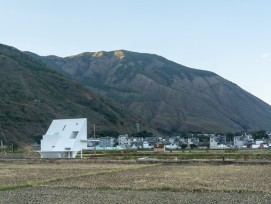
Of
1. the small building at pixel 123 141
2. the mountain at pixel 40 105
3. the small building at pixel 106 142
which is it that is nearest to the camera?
the mountain at pixel 40 105

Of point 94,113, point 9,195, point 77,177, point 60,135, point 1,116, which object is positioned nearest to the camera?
point 9,195

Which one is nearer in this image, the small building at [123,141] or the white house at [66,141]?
the white house at [66,141]

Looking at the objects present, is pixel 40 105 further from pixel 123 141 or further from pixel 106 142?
pixel 123 141

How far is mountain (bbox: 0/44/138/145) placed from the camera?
8969 centimetres

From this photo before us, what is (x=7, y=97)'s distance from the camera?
10156 cm

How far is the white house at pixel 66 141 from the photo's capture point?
54.6 meters

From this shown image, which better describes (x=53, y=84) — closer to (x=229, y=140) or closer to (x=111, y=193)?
(x=229, y=140)

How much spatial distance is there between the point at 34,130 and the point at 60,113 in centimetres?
1532

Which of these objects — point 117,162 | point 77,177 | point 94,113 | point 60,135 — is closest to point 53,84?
point 94,113

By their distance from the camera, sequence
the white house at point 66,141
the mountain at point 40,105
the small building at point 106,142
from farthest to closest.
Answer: the small building at point 106,142, the mountain at point 40,105, the white house at point 66,141

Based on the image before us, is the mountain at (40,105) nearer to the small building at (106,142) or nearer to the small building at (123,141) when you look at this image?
the small building at (106,142)

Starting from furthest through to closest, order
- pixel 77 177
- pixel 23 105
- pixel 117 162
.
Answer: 1. pixel 23 105
2. pixel 117 162
3. pixel 77 177

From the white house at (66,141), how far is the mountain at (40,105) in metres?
28.9

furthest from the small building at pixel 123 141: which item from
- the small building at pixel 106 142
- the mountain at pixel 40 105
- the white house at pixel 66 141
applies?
the white house at pixel 66 141
